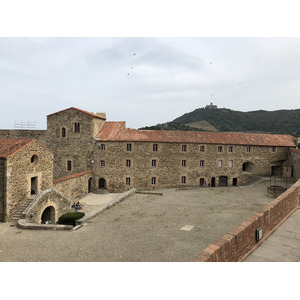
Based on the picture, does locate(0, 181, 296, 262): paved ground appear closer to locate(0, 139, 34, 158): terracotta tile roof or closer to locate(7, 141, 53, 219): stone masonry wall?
locate(7, 141, 53, 219): stone masonry wall

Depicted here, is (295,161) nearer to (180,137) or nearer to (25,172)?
(180,137)

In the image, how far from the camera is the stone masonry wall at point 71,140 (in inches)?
1198

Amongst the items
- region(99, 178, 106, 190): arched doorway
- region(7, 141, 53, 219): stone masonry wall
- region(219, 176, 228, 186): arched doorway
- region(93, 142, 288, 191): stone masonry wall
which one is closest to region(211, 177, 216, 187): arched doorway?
region(93, 142, 288, 191): stone masonry wall

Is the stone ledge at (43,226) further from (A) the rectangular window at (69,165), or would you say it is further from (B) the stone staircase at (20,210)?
(A) the rectangular window at (69,165)

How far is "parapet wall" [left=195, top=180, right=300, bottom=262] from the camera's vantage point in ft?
17.8

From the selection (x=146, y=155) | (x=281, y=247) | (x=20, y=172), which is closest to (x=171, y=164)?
(x=146, y=155)

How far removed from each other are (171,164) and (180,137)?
4.50 m

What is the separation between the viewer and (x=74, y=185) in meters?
24.6

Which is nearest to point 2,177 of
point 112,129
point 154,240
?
point 154,240

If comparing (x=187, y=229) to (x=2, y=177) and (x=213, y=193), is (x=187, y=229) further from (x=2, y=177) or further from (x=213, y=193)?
(x=213, y=193)

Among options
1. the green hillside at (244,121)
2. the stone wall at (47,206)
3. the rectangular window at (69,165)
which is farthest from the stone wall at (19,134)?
the green hillside at (244,121)

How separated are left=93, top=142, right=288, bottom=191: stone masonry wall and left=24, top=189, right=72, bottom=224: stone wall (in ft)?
39.6

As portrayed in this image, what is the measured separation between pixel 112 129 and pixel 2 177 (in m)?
20.1

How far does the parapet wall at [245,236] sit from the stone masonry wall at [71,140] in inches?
1019
